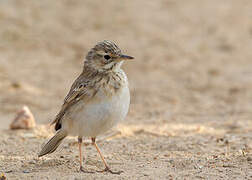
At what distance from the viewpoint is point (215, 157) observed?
22.3ft

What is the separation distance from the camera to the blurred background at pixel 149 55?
400 inches

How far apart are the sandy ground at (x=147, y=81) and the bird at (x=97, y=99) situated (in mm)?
520

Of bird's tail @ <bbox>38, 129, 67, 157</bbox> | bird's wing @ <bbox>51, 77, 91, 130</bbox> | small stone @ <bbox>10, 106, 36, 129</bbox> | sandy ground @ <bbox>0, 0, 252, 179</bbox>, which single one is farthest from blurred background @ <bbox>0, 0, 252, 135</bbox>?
bird's wing @ <bbox>51, 77, 91, 130</bbox>

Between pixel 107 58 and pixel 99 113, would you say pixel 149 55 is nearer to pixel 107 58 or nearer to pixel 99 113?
pixel 107 58

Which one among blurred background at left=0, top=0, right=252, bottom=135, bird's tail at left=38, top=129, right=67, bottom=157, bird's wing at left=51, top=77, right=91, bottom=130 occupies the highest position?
blurred background at left=0, top=0, right=252, bottom=135

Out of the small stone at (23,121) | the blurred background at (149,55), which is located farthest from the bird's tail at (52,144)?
the blurred background at (149,55)

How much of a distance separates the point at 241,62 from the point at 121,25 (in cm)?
360

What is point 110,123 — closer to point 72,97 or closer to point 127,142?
point 72,97

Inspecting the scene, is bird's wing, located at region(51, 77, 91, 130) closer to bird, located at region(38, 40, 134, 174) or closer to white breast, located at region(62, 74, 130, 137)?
bird, located at region(38, 40, 134, 174)

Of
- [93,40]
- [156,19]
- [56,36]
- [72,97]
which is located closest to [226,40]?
[156,19]

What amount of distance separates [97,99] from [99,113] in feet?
0.56

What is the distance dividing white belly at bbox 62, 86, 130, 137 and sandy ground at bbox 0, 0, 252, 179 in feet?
1.77

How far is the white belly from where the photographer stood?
6.01m

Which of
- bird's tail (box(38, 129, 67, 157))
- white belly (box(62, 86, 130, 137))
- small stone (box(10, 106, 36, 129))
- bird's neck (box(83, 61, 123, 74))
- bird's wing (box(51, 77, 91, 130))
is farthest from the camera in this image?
A: small stone (box(10, 106, 36, 129))
